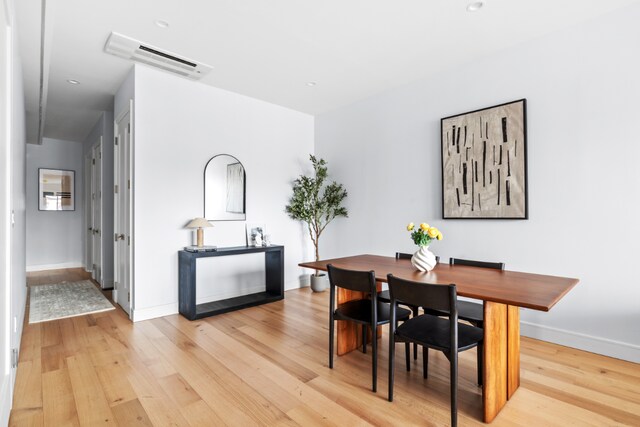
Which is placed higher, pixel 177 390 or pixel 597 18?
pixel 597 18

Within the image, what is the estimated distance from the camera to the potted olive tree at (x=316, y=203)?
15.9 ft

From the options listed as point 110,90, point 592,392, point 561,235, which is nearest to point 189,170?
point 110,90

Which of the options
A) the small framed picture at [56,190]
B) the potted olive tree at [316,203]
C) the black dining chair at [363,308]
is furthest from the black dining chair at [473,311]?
the small framed picture at [56,190]

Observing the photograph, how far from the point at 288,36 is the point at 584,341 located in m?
3.65

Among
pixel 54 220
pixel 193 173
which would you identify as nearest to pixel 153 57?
pixel 193 173

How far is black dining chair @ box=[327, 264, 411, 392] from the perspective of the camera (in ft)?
7.17

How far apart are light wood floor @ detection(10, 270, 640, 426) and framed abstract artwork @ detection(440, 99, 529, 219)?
1.31 m

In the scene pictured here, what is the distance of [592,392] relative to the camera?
2.13m

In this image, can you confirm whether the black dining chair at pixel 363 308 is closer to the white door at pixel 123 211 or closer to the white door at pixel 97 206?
the white door at pixel 123 211

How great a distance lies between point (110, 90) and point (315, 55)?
274cm

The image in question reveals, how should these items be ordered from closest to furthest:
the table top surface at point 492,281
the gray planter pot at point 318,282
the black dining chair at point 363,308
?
the table top surface at point 492,281, the black dining chair at point 363,308, the gray planter pot at point 318,282

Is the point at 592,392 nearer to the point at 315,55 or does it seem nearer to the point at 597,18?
the point at 597,18

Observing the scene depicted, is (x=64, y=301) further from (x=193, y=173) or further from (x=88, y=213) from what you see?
(x=88, y=213)

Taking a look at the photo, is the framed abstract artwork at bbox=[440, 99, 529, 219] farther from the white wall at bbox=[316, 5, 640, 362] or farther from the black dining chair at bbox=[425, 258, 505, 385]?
the black dining chair at bbox=[425, 258, 505, 385]
